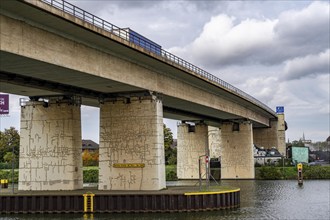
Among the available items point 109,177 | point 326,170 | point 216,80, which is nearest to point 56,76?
point 109,177

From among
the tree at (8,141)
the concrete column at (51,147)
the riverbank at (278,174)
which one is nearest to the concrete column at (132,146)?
the concrete column at (51,147)

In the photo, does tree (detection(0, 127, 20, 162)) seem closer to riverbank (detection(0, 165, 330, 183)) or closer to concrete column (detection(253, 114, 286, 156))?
riverbank (detection(0, 165, 330, 183))

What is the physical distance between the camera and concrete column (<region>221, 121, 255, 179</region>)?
287 feet

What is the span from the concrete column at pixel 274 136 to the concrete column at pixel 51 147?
74.9 metres

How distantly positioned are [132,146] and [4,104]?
544 inches

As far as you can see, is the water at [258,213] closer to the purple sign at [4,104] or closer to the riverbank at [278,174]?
the purple sign at [4,104]

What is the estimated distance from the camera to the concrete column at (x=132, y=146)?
152 ft

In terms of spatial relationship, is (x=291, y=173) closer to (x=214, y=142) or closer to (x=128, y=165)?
(x=214, y=142)

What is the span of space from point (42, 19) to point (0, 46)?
4.08 m

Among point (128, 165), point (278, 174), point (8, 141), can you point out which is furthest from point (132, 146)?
point (8, 141)

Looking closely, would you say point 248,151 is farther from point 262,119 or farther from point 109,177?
point 109,177

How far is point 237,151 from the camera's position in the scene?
3484 inches

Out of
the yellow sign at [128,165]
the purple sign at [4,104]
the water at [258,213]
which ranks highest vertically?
the purple sign at [4,104]

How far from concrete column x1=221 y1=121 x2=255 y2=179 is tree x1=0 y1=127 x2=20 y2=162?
211ft
